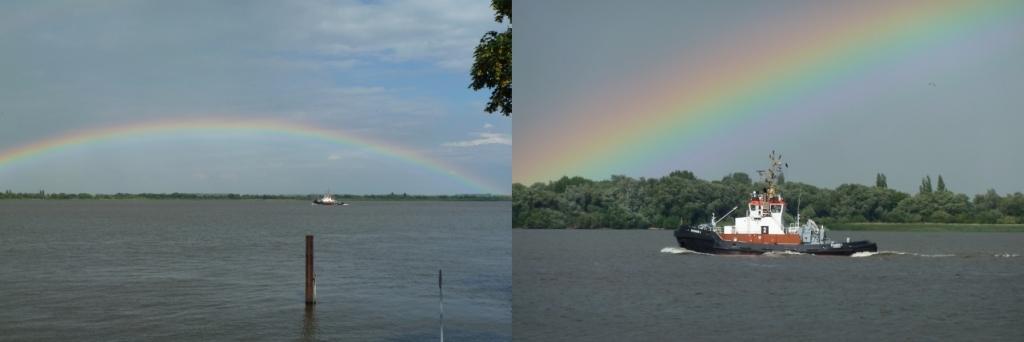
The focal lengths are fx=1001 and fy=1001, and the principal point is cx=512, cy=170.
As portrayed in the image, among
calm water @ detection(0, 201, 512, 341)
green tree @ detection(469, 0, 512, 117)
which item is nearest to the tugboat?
calm water @ detection(0, 201, 512, 341)

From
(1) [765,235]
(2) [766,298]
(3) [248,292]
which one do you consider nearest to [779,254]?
(1) [765,235]

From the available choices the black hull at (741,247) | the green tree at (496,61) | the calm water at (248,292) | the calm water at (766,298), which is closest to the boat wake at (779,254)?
the calm water at (766,298)

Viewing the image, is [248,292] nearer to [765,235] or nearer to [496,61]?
[496,61]

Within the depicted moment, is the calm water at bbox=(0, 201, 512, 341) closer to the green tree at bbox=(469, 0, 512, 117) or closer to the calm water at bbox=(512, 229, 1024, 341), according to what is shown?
the calm water at bbox=(512, 229, 1024, 341)

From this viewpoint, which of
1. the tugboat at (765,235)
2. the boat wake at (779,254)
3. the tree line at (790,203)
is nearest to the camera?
the tugboat at (765,235)

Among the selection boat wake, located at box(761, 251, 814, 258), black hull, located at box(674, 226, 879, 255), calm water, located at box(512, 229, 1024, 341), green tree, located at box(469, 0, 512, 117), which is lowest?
calm water, located at box(512, 229, 1024, 341)

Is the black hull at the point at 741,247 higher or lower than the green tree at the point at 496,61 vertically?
lower

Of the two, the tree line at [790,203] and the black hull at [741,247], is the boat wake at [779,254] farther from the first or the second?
the tree line at [790,203]

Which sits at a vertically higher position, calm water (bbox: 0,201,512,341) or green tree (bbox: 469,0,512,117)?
green tree (bbox: 469,0,512,117)
